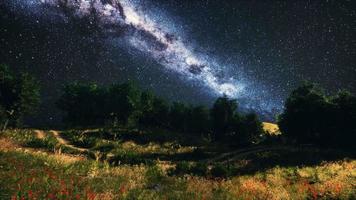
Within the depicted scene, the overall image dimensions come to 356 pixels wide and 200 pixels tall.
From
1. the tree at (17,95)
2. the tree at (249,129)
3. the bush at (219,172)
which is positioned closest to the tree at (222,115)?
the tree at (249,129)

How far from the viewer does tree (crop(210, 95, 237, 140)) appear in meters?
76.2

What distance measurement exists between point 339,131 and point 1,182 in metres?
44.9

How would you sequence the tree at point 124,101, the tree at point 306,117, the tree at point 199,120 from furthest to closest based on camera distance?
1. the tree at point 124,101
2. the tree at point 199,120
3. the tree at point 306,117

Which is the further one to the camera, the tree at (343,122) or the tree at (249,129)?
the tree at (249,129)

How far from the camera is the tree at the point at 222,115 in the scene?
76.2 meters

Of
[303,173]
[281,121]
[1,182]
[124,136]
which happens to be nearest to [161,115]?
[124,136]

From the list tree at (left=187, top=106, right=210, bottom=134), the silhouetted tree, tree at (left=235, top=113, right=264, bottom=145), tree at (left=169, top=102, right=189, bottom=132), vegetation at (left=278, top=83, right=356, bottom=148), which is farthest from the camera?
the silhouetted tree

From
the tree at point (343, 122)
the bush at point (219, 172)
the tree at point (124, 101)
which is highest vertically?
the tree at point (124, 101)

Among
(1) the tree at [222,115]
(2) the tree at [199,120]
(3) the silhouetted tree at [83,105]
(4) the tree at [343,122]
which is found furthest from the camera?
(3) the silhouetted tree at [83,105]

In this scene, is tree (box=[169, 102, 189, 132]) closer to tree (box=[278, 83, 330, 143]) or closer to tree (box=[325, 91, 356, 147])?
tree (box=[278, 83, 330, 143])

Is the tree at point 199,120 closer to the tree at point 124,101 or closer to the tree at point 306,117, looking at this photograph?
the tree at point 124,101

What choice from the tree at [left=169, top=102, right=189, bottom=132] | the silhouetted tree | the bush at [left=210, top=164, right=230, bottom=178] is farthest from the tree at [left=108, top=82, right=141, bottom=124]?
the bush at [left=210, top=164, right=230, bottom=178]

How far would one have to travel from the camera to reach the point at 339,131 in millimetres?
44844

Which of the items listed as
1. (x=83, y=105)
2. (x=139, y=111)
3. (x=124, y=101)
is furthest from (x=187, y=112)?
(x=83, y=105)
